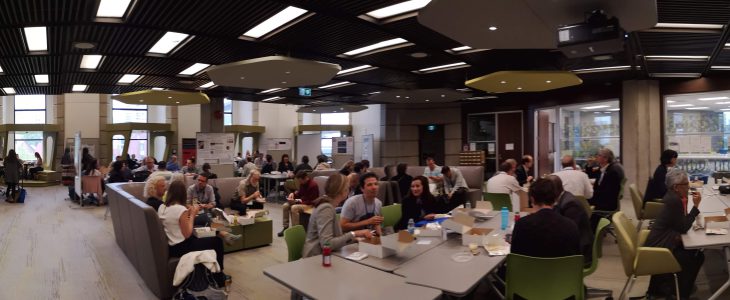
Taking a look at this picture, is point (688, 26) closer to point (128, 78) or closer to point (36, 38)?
point (36, 38)

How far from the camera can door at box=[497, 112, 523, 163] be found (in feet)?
48.8

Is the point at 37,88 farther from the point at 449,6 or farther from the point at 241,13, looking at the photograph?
the point at 449,6

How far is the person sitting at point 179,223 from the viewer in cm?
427

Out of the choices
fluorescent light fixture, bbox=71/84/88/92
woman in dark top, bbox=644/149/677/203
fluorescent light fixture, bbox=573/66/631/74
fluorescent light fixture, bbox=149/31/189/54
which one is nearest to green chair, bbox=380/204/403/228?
fluorescent light fixture, bbox=149/31/189/54

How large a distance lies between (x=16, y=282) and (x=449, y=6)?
564cm

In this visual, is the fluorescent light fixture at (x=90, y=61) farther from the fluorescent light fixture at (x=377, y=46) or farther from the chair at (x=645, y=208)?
the chair at (x=645, y=208)

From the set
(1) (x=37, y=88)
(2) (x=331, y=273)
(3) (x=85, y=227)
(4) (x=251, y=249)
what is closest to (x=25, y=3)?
(4) (x=251, y=249)

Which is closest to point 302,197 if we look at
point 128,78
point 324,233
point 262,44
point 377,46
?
point 262,44

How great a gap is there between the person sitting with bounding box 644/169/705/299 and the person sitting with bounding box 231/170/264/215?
572 centimetres

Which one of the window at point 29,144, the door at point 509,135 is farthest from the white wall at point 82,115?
the door at point 509,135

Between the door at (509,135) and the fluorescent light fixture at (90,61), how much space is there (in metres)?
12.2

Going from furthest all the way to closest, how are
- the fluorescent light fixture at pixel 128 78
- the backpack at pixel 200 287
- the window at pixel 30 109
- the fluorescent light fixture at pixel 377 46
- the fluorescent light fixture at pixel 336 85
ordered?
1. the window at pixel 30 109
2. the fluorescent light fixture at pixel 336 85
3. the fluorescent light fixture at pixel 128 78
4. the fluorescent light fixture at pixel 377 46
5. the backpack at pixel 200 287

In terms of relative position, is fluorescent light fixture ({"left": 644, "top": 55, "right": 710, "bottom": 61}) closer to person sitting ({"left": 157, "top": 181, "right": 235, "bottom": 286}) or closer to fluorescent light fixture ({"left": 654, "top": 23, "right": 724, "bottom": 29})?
fluorescent light fixture ({"left": 654, "top": 23, "right": 724, "bottom": 29})

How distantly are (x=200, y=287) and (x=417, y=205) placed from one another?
237 centimetres
